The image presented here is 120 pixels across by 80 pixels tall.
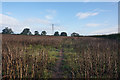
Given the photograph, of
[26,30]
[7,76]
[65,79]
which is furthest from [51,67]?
[26,30]

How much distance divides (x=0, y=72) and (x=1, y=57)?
4.27 ft

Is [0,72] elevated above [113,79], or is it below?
above

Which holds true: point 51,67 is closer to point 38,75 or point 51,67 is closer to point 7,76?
point 38,75

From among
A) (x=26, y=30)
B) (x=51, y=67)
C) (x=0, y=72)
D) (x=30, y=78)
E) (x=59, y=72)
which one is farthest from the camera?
Result: (x=26, y=30)

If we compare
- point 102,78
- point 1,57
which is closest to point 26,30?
point 1,57

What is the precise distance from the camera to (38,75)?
9.83 feet

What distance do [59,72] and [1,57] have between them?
9.77ft

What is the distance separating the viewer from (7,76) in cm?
282

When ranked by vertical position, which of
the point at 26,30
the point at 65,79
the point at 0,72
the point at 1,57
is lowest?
the point at 65,79

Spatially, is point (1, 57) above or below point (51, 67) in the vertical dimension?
above

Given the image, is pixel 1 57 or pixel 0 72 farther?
pixel 1 57

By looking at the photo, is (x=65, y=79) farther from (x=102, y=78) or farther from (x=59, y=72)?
(x=102, y=78)

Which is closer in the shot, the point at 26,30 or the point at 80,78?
the point at 80,78

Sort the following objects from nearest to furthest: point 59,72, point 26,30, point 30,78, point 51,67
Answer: point 30,78 → point 59,72 → point 51,67 → point 26,30
